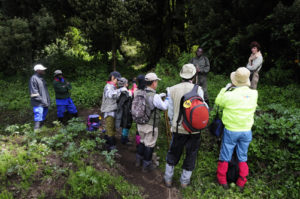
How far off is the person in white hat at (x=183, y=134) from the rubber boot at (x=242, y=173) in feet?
3.08

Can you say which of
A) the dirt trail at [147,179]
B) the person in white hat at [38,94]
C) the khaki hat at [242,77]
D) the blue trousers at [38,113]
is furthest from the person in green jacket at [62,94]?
the khaki hat at [242,77]

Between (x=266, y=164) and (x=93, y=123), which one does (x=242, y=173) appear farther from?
(x=93, y=123)

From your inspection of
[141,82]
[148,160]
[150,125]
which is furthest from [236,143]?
[141,82]

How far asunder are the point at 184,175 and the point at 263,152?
74.6 inches

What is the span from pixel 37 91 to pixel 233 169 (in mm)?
5426

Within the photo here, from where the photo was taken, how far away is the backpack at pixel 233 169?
389cm

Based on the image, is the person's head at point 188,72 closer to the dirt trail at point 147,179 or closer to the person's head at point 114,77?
the person's head at point 114,77

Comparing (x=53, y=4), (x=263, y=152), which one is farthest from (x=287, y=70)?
(x=53, y=4)

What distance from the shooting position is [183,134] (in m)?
3.65

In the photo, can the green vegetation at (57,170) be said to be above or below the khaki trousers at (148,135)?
below

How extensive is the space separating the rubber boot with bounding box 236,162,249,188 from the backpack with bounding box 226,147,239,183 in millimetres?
Result: 75

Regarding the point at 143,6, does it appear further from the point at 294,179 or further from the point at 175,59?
the point at 294,179

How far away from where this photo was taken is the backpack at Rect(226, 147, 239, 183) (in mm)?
3895

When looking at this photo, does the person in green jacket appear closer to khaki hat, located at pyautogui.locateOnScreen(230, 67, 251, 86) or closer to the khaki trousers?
the khaki trousers
